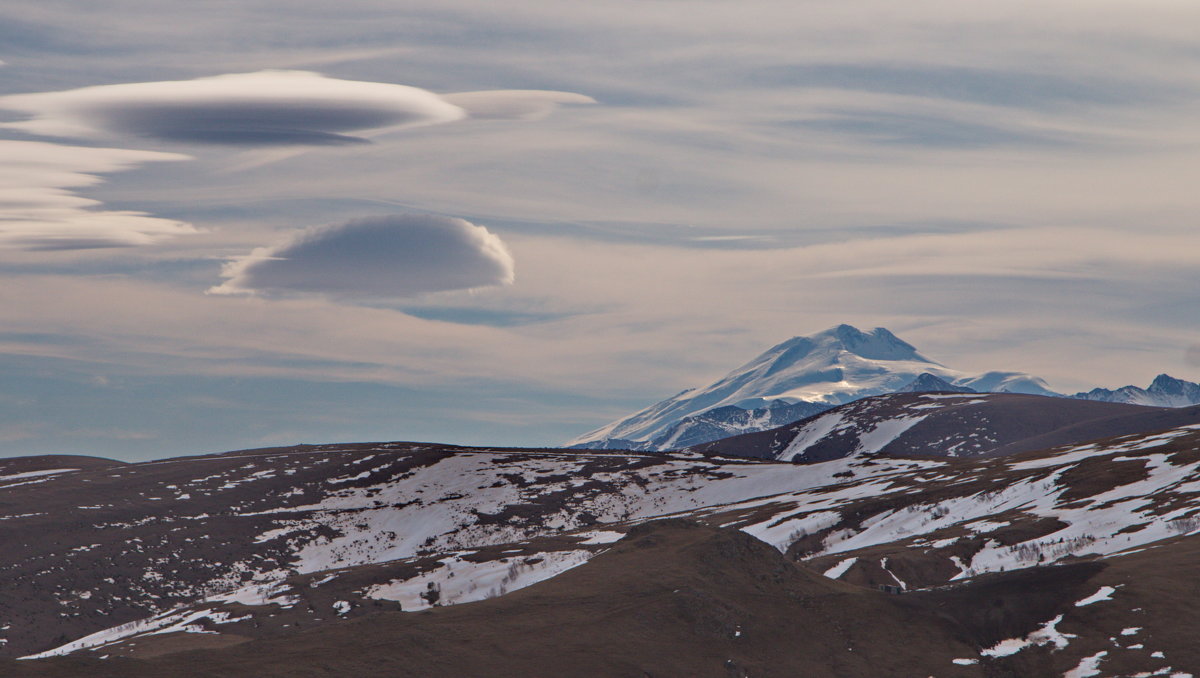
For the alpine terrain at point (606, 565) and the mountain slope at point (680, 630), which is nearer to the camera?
the mountain slope at point (680, 630)

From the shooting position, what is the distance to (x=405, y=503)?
12100 cm

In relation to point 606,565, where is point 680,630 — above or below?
below

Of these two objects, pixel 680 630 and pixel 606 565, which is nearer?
pixel 680 630

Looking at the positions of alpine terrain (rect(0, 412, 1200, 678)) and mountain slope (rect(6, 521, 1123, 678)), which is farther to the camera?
alpine terrain (rect(0, 412, 1200, 678))

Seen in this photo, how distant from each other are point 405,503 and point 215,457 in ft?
192

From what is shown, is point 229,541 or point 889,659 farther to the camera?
point 229,541

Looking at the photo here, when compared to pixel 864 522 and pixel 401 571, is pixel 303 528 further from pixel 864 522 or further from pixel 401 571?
pixel 864 522

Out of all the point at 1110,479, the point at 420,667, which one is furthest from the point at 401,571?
the point at 1110,479

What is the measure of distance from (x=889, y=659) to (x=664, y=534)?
15.0m

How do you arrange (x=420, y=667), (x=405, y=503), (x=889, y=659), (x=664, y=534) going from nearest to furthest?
(x=420, y=667), (x=889, y=659), (x=664, y=534), (x=405, y=503)

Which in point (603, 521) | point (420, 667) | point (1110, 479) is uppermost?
point (420, 667)

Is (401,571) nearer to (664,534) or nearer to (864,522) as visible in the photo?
(664,534)

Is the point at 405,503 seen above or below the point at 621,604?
below

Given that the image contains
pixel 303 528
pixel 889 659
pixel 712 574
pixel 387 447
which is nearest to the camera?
pixel 889 659
